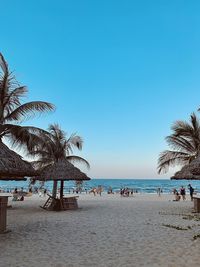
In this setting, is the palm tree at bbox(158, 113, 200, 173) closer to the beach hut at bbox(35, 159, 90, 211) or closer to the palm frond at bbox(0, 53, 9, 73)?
the beach hut at bbox(35, 159, 90, 211)

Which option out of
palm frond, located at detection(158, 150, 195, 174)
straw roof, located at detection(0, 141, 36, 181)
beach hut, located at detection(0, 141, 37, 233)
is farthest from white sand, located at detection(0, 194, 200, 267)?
palm frond, located at detection(158, 150, 195, 174)

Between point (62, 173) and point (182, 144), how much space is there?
7.91 meters

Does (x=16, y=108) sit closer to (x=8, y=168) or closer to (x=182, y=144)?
(x=8, y=168)

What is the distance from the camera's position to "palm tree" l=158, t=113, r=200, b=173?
18.6 m

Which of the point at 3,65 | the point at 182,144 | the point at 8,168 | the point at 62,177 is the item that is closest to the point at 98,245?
the point at 8,168

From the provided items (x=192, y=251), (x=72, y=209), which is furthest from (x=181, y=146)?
(x=192, y=251)

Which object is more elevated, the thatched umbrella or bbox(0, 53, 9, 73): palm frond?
bbox(0, 53, 9, 73): palm frond

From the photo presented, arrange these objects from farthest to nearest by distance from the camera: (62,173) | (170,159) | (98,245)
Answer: (170,159) < (62,173) < (98,245)

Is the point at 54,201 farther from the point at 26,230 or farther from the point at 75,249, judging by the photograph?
the point at 75,249

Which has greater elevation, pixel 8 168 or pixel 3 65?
pixel 3 65

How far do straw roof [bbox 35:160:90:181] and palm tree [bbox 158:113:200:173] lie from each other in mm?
5943

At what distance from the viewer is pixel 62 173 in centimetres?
1655

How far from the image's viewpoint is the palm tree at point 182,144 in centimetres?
1864

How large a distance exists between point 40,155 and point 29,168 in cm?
1090
